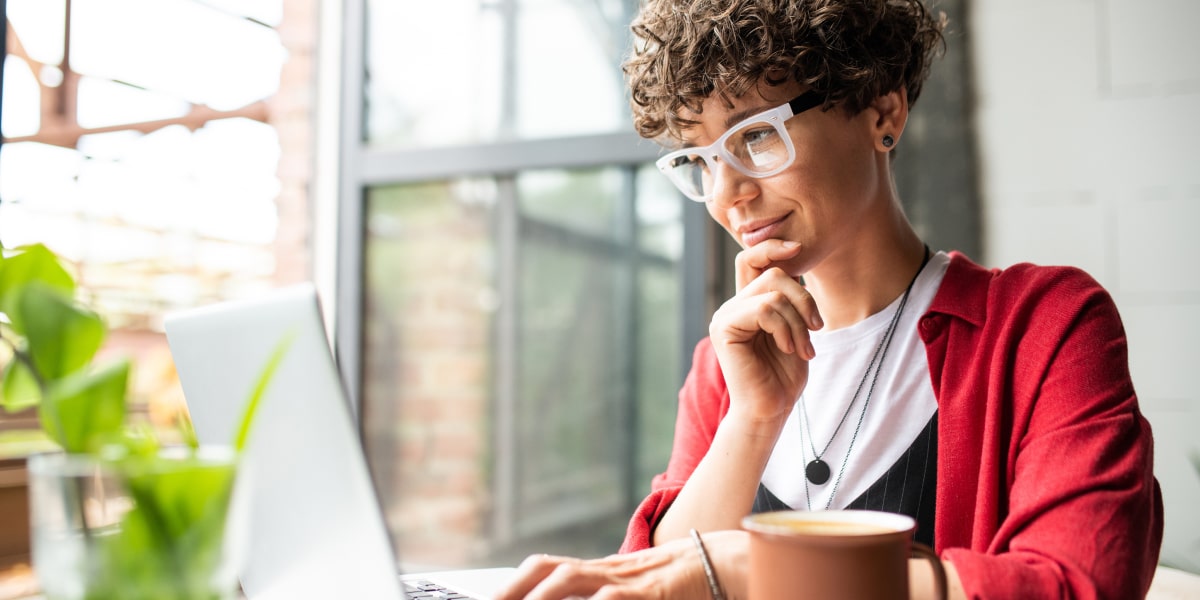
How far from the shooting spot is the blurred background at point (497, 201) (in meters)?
1.94

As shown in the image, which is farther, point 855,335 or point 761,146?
point 855,335

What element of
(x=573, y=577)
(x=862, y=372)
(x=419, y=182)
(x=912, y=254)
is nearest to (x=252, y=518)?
(x=573, y=577)

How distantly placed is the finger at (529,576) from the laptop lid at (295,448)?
146 millimetres

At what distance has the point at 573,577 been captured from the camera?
722mm

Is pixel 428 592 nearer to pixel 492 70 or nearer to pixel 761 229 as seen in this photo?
pixel 761 229

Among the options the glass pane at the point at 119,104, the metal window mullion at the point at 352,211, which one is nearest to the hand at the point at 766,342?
the metal window mullion at the point at 352,211

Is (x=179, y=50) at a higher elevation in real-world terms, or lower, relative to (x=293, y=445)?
higher

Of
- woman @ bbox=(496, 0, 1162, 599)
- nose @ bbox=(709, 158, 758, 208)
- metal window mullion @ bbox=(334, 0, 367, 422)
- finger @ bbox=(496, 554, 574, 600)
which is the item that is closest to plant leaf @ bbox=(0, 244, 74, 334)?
finger @ bbox=(496, 554, 574, 600)

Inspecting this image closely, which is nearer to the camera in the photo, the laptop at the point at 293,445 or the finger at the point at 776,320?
the laptop at the point at 293,445

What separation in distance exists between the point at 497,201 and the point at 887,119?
61.4 inches

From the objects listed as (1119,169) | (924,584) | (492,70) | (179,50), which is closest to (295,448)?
(924,584)

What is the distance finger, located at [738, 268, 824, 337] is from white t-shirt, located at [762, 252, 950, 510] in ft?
0.80

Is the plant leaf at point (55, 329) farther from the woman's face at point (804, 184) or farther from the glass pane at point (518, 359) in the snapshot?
the glass pane at point (518, 359)

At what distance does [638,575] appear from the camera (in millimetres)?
762
